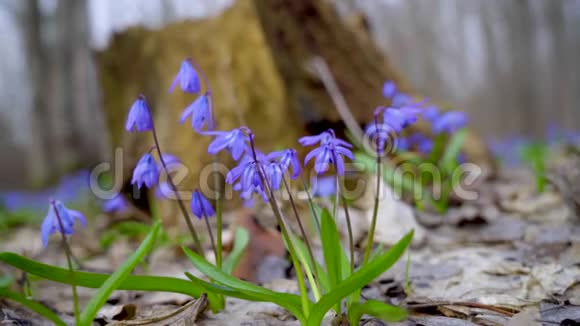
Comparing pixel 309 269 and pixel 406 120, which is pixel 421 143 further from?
pixel 309 269

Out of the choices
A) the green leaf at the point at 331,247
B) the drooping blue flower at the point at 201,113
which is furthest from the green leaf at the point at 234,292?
the drooping blue flower at the point at 201,113

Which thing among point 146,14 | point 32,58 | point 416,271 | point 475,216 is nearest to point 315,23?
point 475,216

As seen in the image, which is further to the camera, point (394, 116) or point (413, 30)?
point (413, 30)

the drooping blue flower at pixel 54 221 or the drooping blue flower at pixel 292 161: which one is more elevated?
the drooping blue flower at pixel 292 161

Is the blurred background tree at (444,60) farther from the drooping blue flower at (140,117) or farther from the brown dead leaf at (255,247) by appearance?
the drooping blue flower at (140,117)

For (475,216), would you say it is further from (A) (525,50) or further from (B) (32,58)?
(B) (32,58)

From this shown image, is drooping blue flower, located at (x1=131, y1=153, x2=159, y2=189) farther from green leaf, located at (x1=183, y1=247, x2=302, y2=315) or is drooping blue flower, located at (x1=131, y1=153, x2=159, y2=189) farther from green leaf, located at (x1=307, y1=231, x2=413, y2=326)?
green leaf, located at (x1=307, y1=231, x2=413, y2=326)
